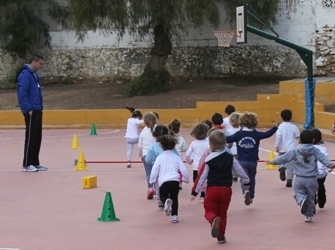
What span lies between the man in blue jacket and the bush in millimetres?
16176

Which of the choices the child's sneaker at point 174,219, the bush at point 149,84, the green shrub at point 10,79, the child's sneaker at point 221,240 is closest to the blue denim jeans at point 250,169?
the child's sneaker at point 174,219

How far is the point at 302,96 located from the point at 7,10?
15.9m

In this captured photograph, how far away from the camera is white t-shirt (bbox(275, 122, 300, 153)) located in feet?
43.8

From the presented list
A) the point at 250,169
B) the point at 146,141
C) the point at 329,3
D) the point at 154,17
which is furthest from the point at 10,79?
the point at 250,169

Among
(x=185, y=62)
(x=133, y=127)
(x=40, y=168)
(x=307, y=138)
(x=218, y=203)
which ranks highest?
(x=185, y=62)

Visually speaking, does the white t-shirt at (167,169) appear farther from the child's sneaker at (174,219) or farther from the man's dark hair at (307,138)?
the man's dark hair at (307,138)

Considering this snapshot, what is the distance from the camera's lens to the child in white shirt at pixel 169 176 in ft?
33.0

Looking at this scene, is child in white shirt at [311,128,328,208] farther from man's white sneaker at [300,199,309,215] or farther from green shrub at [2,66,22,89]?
green shrub at [2,66,22,89]

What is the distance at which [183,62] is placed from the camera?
36406 mm

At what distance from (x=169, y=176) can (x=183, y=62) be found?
26.6 metres

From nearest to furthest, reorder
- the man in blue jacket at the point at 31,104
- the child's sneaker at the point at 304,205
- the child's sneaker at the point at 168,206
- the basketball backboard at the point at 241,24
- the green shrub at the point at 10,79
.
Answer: the child's sneaker at the point at 304,205 < the child's sneaker at the point at 168,206 < the man in blue jacket at the point at 31,104 < the basketball backboard at the point at 241,24 < the green shrub at the point at 10,79

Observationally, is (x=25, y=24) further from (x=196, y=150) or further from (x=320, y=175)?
(x=320, y=175)

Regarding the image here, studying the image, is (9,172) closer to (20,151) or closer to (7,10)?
(20,151)

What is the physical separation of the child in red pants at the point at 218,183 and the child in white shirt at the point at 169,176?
0.81m
